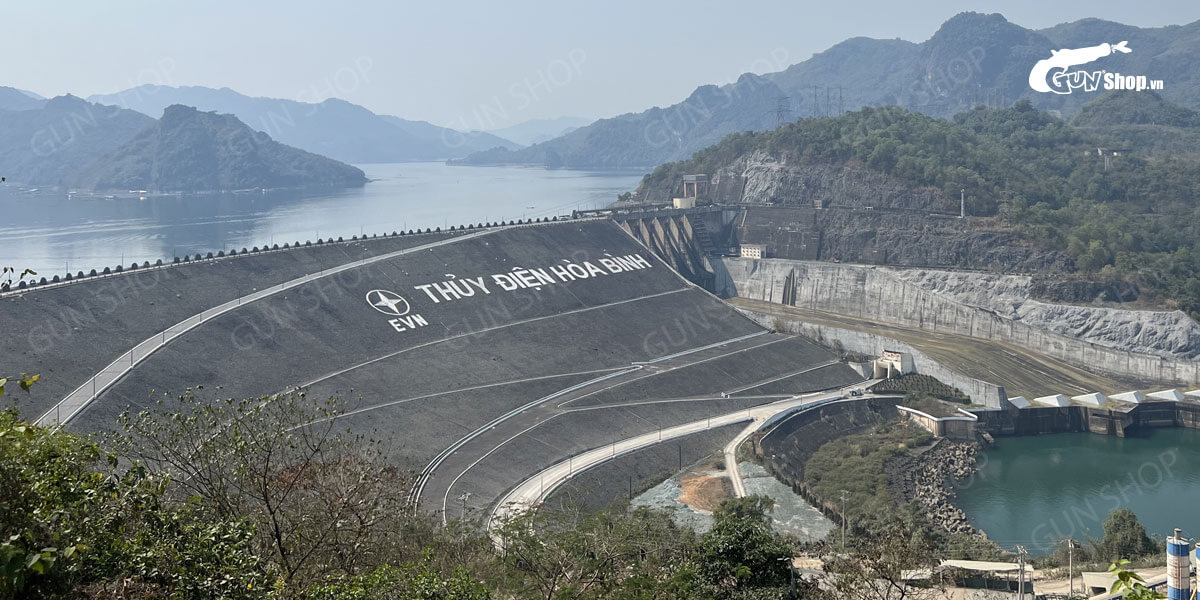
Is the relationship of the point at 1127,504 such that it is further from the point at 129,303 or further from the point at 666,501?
the point at 129,303

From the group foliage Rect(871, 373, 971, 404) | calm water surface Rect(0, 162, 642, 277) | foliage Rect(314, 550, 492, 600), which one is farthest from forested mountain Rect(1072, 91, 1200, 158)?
foliage Rect(314, 550, 492, 600)

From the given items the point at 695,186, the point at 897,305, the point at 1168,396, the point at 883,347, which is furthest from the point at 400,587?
the point at 695,186

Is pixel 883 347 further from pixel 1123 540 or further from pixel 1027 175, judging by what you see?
pixel 1027 175

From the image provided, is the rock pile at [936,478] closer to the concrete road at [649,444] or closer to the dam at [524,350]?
the dam at [524,350]

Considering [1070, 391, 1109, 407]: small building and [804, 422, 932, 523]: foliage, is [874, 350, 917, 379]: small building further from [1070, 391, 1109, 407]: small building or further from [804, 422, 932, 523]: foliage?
[1070, 391, 1109, 407]: small building

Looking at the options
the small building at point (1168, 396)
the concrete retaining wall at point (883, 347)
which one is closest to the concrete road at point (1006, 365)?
the concrete retaining wall at point (883, 347)

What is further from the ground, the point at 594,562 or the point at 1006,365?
the point at 594,562

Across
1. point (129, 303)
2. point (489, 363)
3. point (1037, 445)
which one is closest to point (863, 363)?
point (1037, 445)
